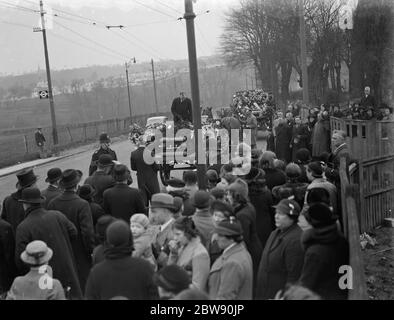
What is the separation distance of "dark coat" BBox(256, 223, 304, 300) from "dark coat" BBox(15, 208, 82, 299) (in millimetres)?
2031

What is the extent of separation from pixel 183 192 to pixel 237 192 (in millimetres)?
1078

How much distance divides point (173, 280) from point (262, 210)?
3062 millimetres

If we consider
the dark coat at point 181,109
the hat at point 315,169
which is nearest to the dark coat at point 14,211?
the hat at point 315,169

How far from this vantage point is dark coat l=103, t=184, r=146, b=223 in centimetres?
686

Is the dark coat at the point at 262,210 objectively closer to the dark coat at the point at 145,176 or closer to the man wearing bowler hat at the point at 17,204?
the man wearing bowler hat at the point at 17,204

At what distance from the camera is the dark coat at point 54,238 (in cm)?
550

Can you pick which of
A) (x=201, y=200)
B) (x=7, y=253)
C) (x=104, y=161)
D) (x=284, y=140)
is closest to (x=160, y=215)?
(x=201, y=200)

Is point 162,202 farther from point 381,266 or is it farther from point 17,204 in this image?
point 381,266

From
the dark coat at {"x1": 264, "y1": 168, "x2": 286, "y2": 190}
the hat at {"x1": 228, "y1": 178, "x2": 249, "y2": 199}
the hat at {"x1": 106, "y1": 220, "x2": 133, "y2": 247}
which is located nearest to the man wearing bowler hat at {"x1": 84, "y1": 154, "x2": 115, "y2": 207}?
the dark coat at {"x1": 264, "y1": 168, "x2": 286, "y2": 190}

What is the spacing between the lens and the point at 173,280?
136 inches

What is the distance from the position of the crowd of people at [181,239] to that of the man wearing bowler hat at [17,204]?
13 millimetres

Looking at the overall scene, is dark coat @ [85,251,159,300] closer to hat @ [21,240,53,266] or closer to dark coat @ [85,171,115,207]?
hat @ [21,240,53,266]
